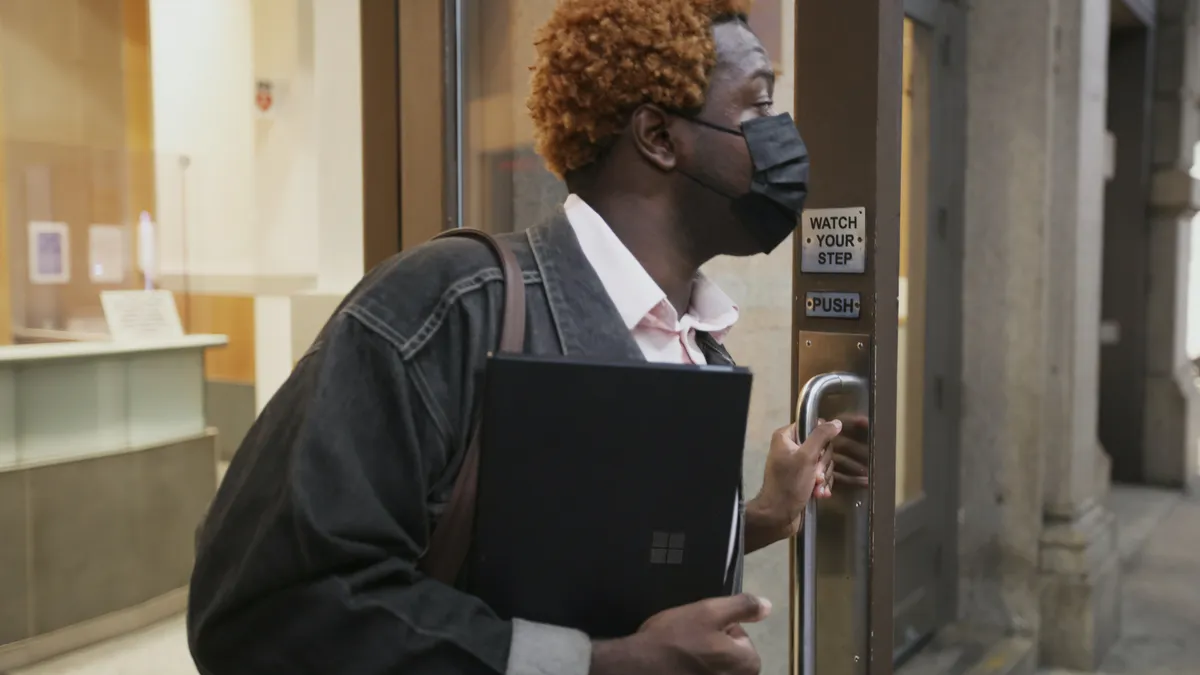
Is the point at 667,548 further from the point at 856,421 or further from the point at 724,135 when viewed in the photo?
the point at 856,421

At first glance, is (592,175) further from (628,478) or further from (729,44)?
(628,478)

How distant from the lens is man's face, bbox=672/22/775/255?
3.63 ft

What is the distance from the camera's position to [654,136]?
1095mm

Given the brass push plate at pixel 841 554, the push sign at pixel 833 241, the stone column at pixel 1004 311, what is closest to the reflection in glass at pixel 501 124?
→ the push sign at pixel 833 241

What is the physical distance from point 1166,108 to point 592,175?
656cm

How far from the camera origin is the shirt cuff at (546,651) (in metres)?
0.87

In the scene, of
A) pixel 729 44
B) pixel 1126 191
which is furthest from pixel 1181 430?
pixel 729 44

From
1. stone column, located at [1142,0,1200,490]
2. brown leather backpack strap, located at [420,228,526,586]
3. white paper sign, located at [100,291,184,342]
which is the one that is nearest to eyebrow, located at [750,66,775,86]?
brown leather backpack strap, located at [420,228,526,586]

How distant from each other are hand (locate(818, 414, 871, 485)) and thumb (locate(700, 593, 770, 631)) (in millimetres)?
602

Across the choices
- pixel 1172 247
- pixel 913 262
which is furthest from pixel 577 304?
pixel 1172 247

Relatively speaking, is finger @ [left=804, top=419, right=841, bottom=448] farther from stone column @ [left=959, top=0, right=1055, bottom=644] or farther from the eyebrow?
stone column @ [left=959, top=0, right=1055, bottom=644]

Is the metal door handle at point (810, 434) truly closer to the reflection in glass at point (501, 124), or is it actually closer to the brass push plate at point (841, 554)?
the brass push plate at point (841, 554)

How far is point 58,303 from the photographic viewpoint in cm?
440

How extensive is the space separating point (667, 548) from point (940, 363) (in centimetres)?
281
